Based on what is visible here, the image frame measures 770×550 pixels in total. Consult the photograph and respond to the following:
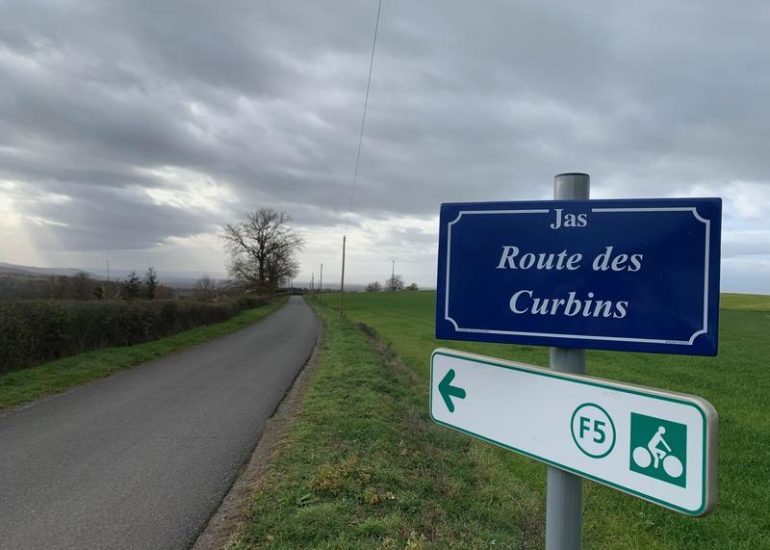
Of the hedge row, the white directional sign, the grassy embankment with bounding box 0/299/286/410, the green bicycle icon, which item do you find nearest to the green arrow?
the white directional sign

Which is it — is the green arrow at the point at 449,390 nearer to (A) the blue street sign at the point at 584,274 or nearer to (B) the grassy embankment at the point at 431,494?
(A) the blue street sign at the point at 584,274

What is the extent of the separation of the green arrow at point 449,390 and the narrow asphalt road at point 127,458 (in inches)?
110

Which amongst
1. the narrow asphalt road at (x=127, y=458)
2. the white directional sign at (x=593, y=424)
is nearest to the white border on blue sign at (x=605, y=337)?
the white directional sign at (x=593, y=424)

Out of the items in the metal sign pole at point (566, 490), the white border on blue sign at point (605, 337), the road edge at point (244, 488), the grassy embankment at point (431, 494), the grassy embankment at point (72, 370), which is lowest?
the grassy embankment at point (72, 370)

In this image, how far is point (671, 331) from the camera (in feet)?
4.21

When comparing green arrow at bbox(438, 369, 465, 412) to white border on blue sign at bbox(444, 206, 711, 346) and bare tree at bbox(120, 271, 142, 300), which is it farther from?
bare tree at bbox(120, 271, 142, 300)

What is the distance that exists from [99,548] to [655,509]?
4.23m

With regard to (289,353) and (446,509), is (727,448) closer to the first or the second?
(446,509)

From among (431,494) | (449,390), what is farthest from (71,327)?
(449,390)

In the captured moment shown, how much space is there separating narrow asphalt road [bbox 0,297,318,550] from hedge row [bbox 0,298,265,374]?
2.07 m

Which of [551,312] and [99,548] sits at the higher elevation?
[551,312]

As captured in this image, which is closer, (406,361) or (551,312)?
(551,312)

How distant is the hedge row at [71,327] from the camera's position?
1019 cm

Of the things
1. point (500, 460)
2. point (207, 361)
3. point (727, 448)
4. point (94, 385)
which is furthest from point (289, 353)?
point (727, 448)
